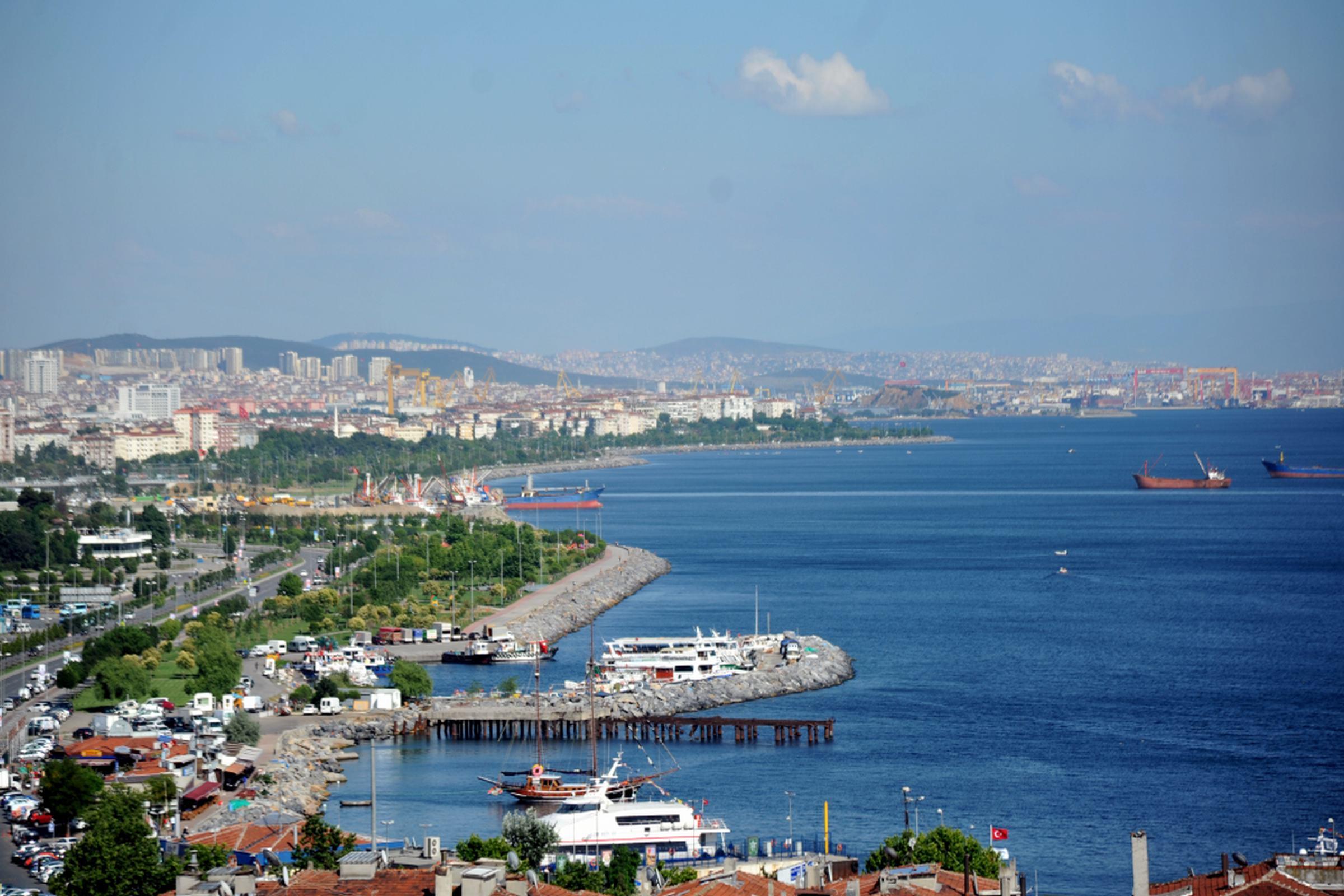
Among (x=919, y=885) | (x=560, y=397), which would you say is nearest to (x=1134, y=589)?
(x=919, y=885)

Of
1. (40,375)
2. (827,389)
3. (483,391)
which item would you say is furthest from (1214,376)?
(40,375)

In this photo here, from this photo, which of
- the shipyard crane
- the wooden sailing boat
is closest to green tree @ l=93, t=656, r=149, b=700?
the wooden sailing boat

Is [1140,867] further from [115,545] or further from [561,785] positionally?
[115,545]

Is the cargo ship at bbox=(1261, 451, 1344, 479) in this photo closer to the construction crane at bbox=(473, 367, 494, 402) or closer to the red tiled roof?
the red tiled roof

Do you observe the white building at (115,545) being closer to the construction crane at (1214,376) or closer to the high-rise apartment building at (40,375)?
the high-rise apartment building at (40,375)

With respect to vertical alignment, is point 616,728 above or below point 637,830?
below

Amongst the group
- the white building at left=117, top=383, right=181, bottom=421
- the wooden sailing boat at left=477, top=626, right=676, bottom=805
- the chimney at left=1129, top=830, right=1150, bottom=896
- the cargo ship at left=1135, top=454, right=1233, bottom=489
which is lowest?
the wooden sailing boat at left=477, top=626, right=676, bottom=805
